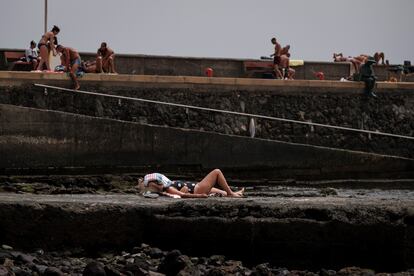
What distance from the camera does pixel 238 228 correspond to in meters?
9.58

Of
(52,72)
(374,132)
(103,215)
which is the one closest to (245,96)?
(374,132)

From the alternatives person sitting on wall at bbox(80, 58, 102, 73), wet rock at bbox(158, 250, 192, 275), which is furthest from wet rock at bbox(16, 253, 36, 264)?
person sitting on wall at bbox(80, 58, 102, 73)

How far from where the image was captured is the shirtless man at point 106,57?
22.1 metres

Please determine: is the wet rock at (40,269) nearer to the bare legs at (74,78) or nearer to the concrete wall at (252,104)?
the concrete wall at (252,104)

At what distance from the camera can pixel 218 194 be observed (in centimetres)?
1231

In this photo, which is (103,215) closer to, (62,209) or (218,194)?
(62,209)

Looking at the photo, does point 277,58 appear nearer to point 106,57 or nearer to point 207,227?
point 106,57

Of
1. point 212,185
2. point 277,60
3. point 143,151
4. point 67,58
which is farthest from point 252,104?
point 212,185

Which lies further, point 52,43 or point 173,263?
point 52,43

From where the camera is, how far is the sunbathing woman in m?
11.7

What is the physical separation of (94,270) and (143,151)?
35.7 feet

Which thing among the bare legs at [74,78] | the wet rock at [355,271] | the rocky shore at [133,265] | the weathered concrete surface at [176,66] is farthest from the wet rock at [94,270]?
the weathered concrete surface at [176,66]

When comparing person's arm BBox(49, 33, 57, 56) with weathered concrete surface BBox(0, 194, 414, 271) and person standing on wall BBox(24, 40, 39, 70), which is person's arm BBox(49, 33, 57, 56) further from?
weathered concrete surface BBox(0, 194, 414, 271)

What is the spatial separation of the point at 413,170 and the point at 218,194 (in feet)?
33.2
